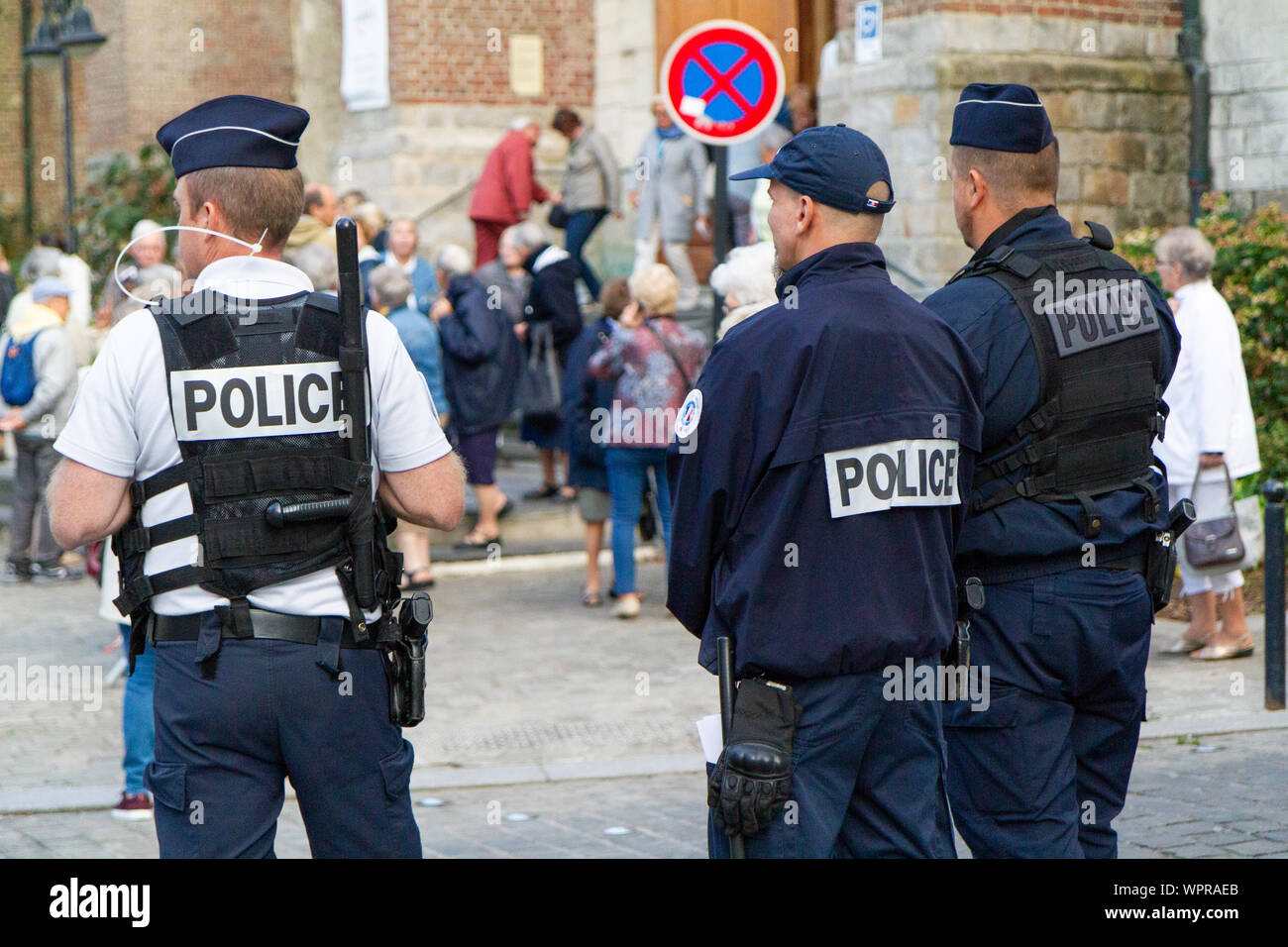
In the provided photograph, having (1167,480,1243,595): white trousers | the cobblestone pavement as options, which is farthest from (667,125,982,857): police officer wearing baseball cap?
(1167,480,1243,595): white trousers

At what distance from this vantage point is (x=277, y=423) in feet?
11.0

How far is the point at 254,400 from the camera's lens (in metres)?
3.31

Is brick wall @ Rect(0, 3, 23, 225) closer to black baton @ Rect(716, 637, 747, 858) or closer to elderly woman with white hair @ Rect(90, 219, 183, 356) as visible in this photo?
elderly woman with white hair @ Rect(90, 219, 183, 356)

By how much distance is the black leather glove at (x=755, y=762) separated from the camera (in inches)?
127

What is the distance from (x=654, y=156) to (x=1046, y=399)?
11853 millimetres

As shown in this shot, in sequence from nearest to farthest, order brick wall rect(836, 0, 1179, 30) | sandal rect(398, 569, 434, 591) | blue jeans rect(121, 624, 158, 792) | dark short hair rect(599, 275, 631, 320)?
blue jeans rect(121, 624, 158, 792) < dark short hair rect(599, 275, 631, 320) < sandal rect(398, 569, 434, 591) < brick wall rect(836, 0, 1179, 30)

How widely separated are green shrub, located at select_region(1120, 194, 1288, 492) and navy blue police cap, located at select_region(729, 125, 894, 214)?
7.34 metres

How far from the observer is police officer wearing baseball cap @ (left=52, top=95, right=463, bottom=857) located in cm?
330

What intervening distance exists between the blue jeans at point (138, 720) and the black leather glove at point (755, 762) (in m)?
3.21

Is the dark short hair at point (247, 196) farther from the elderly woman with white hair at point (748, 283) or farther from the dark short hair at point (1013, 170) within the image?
the elderly woman with white hair at point (748, 283)

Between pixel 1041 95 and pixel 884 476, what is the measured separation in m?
10.3

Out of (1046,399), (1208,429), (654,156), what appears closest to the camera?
(1046,399)

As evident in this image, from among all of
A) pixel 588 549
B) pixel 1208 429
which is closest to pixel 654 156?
pixel 588 549
